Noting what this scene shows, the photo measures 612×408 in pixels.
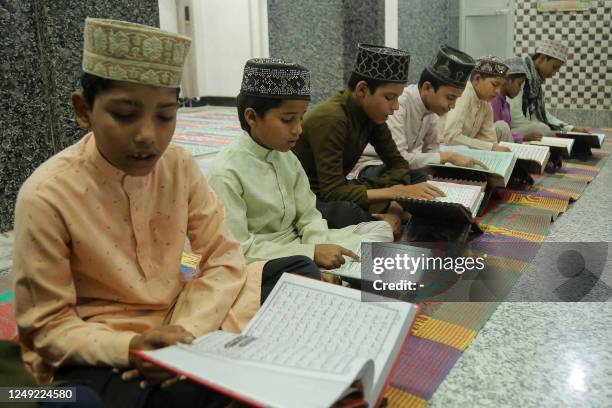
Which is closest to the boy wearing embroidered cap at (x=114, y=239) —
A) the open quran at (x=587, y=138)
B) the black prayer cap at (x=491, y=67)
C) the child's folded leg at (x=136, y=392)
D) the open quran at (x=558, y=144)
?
the child's folded leg at (x=136, y=392)

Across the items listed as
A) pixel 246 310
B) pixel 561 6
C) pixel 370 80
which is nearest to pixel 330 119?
pixel 370 80

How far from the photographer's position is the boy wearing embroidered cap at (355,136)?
2.08 metres

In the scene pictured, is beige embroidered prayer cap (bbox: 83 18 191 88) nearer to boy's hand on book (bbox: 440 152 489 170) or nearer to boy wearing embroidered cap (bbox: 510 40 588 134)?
boy's hand on book (bbox: 440 152 489 170)

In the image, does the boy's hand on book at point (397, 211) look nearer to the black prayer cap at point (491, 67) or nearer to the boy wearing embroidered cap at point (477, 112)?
the boy wearing embroidered cap at point (477, 112)

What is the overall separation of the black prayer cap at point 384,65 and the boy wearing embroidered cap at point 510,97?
176 centimetres

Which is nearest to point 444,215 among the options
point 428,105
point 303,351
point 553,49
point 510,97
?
point 428,105

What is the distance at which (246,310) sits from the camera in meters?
1.16

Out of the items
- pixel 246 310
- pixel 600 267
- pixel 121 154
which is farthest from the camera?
pixel 600 267

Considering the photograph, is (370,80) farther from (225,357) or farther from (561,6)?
(561,6)

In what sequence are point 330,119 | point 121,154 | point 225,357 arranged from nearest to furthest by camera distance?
1. point 225,357
2. point 121,154
3. point 330,119

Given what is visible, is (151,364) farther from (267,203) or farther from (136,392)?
(267,203)

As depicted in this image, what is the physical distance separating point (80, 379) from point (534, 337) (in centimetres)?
109

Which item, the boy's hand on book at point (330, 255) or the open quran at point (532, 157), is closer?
the boy's hand on book at point (330, 255)

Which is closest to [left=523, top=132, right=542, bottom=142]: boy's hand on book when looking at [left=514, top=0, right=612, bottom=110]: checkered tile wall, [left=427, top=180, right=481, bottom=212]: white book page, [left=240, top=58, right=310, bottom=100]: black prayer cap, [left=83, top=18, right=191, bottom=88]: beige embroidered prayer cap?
[left=427, top=180, right=481, bottom=212]: white book page
